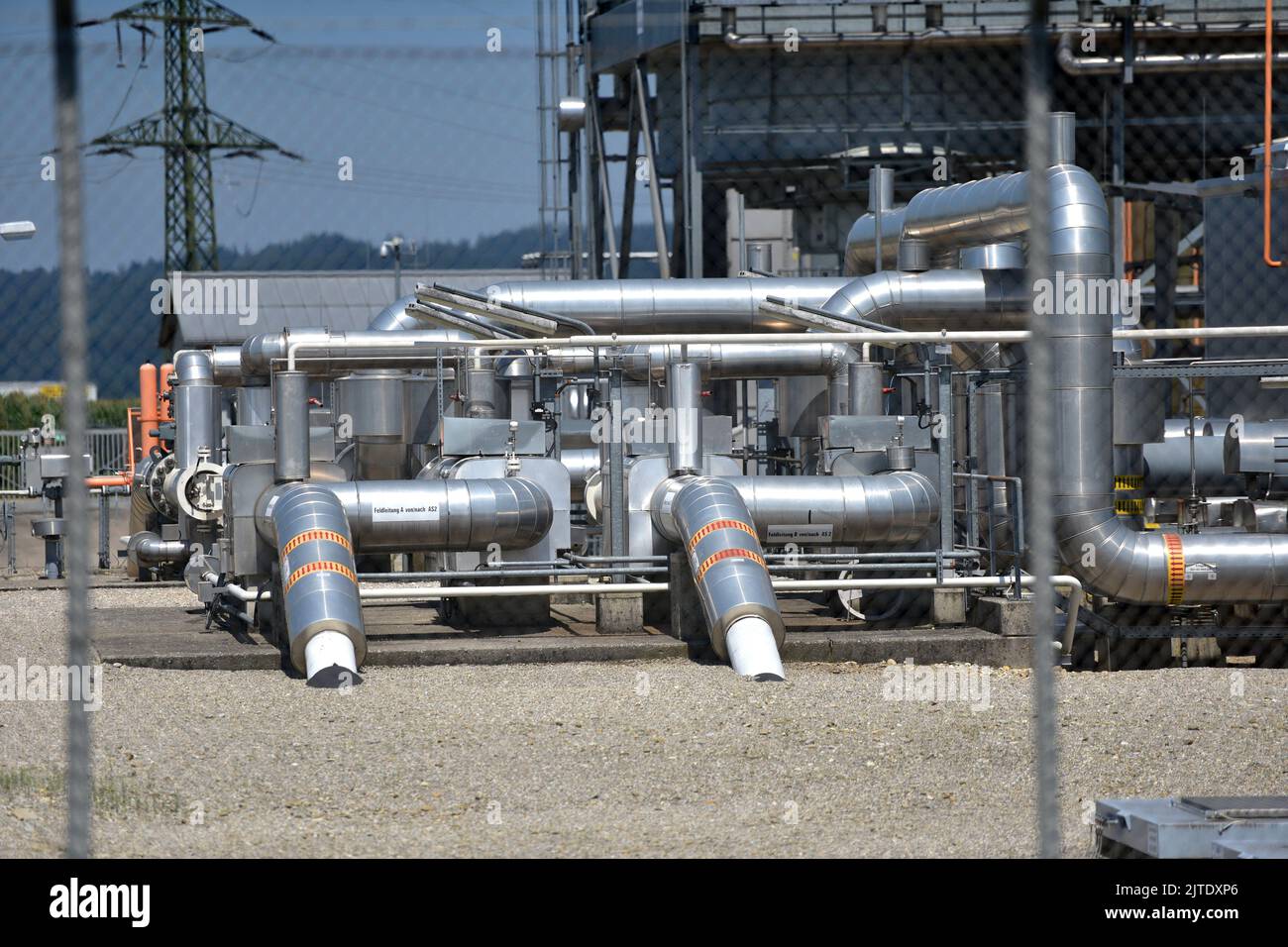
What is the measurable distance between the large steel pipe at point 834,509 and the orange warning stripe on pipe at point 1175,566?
4.22 ft

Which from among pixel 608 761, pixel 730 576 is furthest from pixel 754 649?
pixel 608 761

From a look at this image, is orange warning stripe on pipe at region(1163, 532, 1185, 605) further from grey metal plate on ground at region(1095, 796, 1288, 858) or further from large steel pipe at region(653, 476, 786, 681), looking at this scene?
grey metal plate on ground at region(1095, 796, 1288, 858)

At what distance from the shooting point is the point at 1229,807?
3803 mm

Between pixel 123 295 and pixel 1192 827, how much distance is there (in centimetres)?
718

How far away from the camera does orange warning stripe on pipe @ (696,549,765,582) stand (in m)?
7.73

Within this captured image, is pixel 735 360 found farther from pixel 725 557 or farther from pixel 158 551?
pixel 158 551

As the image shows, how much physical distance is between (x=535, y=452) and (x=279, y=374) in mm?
1566

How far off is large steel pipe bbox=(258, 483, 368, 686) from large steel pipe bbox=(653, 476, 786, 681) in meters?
1.72

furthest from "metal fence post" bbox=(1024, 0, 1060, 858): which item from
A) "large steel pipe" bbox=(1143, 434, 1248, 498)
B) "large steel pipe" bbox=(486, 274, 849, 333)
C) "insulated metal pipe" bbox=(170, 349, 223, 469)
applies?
"insulated metal pipe" bbox=(170, 349, 223, 469)

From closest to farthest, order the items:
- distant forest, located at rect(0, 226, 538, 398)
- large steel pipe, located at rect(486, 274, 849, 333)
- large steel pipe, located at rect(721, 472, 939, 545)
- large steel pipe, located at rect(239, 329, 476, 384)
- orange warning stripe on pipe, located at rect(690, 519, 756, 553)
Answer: distant forest, located at rect(0, 226, 538, 398) < orange warning stripe on pipe, located at rect(690, 519, 756, 553) < large steel pipe, located at rect(721, 472, 939, 545) < large steel pipe, located at rect(239, 329, 476, 384) < large steel pipe, located at rect(486, 274, 849, 333)

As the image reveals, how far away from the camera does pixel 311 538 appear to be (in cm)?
772

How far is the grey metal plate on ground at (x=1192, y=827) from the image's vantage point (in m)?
3.55

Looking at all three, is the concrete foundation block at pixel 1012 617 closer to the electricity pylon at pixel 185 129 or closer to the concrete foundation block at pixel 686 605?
the concrete foundation block at pixel 686 605

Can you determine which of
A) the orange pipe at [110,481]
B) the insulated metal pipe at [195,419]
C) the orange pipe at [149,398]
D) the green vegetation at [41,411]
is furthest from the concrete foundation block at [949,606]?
the orange pipe at [110,481]
